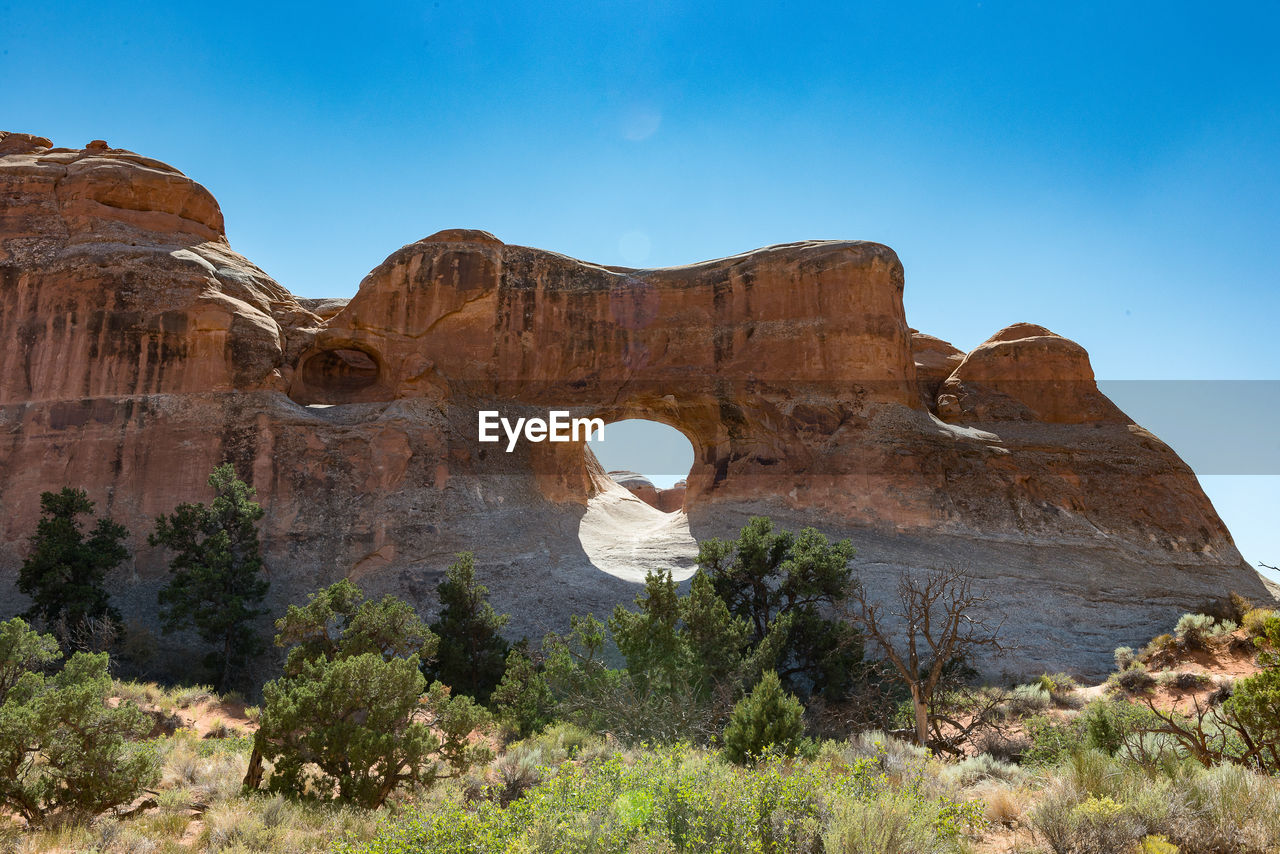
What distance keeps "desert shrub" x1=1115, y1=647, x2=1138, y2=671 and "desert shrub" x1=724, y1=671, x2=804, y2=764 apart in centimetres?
1285

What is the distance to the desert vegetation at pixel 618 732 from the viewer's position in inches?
258

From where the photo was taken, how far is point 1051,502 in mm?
26312

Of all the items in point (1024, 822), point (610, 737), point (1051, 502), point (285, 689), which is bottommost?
point (610, 737)

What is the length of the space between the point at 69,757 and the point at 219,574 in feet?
43.8

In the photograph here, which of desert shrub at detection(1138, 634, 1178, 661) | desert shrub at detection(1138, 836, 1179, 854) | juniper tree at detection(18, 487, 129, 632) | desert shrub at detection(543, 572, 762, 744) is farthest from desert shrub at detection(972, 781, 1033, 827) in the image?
juniper tree at detection(18, 487, 129, 632)

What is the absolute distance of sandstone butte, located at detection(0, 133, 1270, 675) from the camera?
2391 centimetres

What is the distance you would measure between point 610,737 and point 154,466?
19924mm

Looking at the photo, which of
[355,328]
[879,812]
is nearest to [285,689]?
[879,812]

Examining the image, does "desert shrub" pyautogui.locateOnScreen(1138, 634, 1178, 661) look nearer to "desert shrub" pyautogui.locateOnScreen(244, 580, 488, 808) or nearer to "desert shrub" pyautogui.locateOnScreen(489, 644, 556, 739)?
"desert shrub" pyautogui.locateOnScreen(489, 644, 556, 739)

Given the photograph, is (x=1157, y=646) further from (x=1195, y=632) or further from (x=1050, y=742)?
(x=1050, y=742)

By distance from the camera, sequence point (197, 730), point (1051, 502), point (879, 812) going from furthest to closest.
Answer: point (1051, 502) → point (197, 730) → point (879, 812)

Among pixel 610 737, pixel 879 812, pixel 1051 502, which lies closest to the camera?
pixel 879 812

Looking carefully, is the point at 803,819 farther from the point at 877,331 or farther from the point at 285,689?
the point at 877,331

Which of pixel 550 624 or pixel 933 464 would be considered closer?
pixel 550 624
